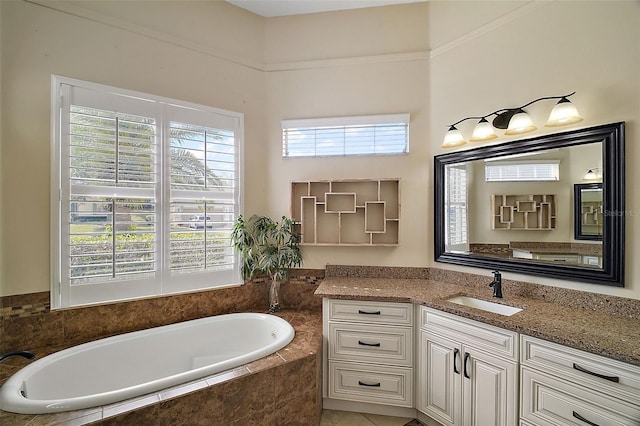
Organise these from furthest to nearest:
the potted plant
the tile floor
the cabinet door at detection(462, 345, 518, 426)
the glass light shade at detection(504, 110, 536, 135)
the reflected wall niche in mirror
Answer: the potted plant → the tile floor → the glass light shade at detection(504, 110, 536, 135) → the reflected wall niche in mirror → the cabinet door at detection(462, 345, 518, 426)

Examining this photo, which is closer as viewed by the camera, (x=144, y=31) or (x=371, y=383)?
(x=371, y=383)

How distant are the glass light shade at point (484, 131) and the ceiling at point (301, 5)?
1336 mm

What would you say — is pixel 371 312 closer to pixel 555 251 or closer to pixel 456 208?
pixel 456 208

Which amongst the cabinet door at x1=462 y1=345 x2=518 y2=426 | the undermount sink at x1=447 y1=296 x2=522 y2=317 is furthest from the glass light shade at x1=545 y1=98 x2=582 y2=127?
the cabinet door at x1=462 y1=345 x2=518 y2=426

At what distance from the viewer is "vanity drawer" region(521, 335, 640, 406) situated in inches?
48.4

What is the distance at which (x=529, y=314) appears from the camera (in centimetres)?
169

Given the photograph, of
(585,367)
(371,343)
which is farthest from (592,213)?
(371,343)

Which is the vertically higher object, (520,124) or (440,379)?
(520,124)

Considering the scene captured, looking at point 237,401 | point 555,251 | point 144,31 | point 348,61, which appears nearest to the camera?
point 237,401

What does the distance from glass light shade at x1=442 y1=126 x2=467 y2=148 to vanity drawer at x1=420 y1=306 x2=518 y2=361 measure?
4.29 feet

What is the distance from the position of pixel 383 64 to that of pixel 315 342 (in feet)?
8.08

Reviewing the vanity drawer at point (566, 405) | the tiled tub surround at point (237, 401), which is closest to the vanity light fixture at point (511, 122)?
the vanity drawer at point (566, 405)

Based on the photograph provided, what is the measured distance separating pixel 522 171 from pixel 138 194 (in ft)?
9.50

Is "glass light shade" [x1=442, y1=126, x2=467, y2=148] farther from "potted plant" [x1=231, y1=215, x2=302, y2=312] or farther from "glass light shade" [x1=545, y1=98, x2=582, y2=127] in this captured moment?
"potted plant" [x1=231, y1=215, x2=302, y2=312]
